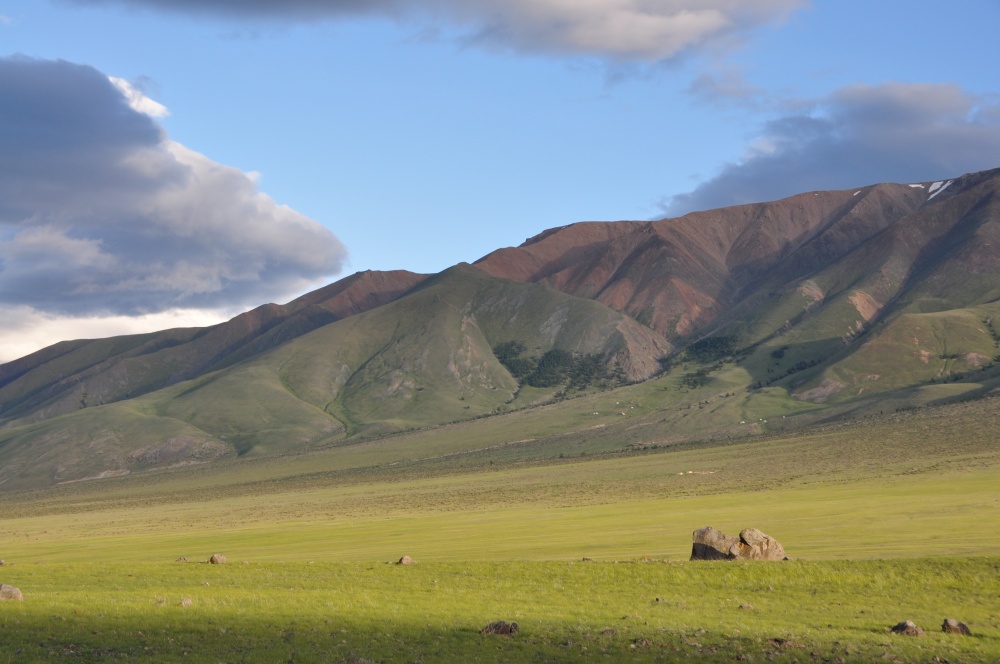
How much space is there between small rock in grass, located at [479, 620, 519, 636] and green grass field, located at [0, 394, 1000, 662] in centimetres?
64

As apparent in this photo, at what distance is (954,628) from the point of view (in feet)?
84.6

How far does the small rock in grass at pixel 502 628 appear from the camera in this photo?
25.8 metres

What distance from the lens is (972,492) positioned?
224 ft

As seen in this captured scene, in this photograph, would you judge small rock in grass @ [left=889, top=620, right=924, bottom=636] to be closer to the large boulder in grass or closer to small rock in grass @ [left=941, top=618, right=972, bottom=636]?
small rock in grass @ [left=941, top=618, right=972, bottom=636]

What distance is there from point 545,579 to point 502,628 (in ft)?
34.9

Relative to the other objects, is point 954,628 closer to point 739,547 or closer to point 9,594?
point 739,547

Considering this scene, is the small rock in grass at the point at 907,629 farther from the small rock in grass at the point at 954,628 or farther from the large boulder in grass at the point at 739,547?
the large boulder in grass at the point at 739,547

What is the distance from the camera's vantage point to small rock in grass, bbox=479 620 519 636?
2580 centimetres

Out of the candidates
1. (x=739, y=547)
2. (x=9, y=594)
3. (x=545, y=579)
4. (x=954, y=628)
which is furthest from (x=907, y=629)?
(x=9, y=594)

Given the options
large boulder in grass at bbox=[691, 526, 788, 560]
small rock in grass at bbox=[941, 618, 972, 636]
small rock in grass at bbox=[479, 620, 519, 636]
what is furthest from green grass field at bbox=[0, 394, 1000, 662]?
large boulder in grass at bbox=[691, 526, 788, 560]

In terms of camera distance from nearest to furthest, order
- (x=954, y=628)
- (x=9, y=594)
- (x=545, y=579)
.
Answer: (x=954, y=628) < (x=9, y=594) < (x=545, y=579)

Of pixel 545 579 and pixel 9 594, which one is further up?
pixel 9 594

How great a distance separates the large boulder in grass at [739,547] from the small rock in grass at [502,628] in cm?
1465

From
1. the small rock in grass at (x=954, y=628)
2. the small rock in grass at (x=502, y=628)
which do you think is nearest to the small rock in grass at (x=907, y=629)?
the small rock in grass at (x=954, y=628)
